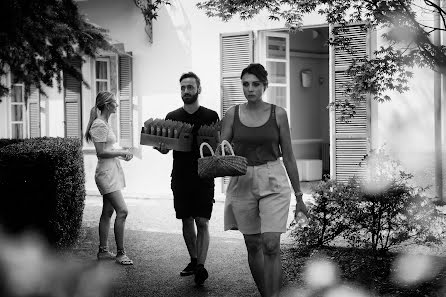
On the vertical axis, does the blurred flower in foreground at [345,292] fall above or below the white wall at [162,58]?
below

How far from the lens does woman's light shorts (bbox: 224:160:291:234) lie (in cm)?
511

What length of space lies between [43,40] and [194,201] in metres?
1.97

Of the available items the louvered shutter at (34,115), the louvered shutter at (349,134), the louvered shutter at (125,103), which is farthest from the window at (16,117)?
the louvered shutter at (349,134)

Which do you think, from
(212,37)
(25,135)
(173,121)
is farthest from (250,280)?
(25,135)

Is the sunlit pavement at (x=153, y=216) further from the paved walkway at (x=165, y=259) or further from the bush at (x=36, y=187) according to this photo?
the bush at (x=36, y=187)

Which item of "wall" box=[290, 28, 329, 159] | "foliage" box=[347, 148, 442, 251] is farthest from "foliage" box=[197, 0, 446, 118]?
"wall" box=[290, 28, 329, 159]

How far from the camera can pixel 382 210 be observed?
673cm

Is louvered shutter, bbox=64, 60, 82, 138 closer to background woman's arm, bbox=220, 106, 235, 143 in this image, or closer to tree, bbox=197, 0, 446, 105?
tree, bbox=197, 0, 446, 105

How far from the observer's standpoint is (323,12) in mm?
7207

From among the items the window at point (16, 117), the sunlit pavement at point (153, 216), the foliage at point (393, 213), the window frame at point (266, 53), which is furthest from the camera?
the window at point (16, 117)

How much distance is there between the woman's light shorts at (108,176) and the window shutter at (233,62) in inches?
233

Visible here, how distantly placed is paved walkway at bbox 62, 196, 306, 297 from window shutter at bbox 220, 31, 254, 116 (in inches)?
105

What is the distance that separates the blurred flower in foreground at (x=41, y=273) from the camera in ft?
19.4

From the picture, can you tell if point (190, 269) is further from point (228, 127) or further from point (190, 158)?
point (228, 127)
